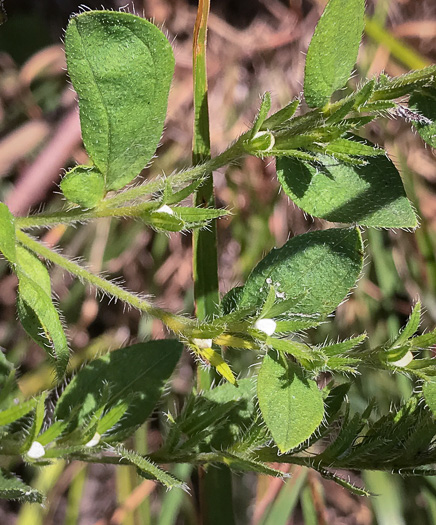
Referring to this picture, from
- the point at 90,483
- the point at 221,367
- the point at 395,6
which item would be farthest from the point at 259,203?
the point at 221,367

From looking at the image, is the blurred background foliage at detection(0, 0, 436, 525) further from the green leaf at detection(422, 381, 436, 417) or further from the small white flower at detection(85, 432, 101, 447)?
the green leaf at detection(422, 381, 436, 417)

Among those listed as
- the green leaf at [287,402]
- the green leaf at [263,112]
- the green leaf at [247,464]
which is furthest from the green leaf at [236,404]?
the green leaf at [263,112]

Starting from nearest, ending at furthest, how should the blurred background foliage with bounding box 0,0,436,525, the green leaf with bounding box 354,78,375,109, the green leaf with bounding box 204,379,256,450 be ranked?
the green leaf with bounding box 354,78,375,109, the green leaf with bounding box 204,379,256,450, the blurred background foliage with bounding box 0,0,436,525

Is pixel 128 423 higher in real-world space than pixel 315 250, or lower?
lower

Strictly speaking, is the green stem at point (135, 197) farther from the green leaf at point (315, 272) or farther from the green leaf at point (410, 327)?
the green leaf at point (410, 327)

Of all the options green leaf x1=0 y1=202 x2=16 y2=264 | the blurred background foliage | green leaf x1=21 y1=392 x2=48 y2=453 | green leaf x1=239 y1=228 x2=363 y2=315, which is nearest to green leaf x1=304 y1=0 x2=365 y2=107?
green leaf x1=239 y1=228 x2=363 y2=315

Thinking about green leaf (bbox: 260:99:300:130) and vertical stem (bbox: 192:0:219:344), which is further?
vertical stem (bbox: 192:0:219:344)

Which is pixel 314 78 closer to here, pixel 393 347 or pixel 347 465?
pixel 393 347
